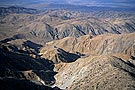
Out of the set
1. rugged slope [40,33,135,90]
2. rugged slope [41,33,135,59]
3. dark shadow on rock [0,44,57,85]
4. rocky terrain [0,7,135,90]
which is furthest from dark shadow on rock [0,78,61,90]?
rugged slope [41,33,135,59]

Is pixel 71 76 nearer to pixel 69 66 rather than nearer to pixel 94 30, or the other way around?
Answer: pixel 69 66

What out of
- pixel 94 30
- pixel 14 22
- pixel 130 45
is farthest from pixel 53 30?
pixel 130 45

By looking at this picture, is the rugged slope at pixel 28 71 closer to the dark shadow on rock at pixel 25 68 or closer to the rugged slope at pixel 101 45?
the dark shadow on rock at pixel 25 68

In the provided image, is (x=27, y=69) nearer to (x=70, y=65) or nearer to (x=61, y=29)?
(x=70, y=65)

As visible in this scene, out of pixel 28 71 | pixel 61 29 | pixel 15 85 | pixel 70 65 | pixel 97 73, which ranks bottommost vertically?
pixel 61 29

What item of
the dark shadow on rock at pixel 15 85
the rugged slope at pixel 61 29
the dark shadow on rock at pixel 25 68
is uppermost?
the dark shadow on rock at pixel 15 85

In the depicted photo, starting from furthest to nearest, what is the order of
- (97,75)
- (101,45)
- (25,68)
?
(101,45)
(25,68)
(97,75)

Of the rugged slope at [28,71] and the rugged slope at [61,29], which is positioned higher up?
the rugged slope at [28,71]

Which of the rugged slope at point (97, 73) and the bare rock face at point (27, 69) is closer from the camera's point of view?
the rugged slope at point (97, 73)

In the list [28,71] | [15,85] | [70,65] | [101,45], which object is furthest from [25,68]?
[101,45]

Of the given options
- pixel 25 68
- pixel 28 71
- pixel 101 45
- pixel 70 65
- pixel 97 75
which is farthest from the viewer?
pixel 101 45

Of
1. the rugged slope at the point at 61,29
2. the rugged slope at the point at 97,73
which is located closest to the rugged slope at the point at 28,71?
the rugged slope at the point at 97,73
